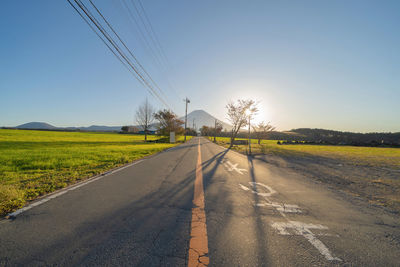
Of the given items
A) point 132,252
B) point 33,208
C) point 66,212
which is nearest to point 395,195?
point 132,252

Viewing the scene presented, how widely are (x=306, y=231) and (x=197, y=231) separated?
67.7 inches

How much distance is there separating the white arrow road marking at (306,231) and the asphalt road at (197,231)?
0.01m

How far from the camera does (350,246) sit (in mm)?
2059

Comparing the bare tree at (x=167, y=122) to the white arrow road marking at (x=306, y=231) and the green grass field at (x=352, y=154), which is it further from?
the white arrow road marking at (x=306, y=231)

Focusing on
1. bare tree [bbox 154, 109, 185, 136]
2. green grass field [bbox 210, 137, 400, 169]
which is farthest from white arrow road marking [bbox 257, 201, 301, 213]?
bare tree [bbox 154, 109, 185, 136]

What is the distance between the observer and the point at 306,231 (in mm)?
2348

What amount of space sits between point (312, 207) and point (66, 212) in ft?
16.6

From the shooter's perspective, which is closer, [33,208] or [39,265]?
[39,265]

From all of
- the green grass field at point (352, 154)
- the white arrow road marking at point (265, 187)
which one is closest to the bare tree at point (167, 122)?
the green grass field at point (352, 154)

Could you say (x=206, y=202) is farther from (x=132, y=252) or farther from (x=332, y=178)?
(x=332, y=178)

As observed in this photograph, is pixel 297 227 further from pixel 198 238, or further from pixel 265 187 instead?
pixel 265 187

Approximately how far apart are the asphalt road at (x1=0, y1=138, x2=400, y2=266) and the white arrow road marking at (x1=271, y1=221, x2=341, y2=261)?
14mm

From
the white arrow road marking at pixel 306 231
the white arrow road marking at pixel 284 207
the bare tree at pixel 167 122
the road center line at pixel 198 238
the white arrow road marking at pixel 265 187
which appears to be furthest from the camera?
the bare tree at pixel 167 122

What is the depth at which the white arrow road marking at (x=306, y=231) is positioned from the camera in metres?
1.92
